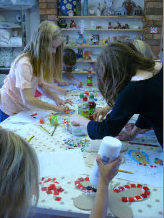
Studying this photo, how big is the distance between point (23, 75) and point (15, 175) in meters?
1.11

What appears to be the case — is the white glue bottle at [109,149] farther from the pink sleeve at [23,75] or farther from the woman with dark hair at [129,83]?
the pink sleeve at [23,75]

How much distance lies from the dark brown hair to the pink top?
0.73 meters

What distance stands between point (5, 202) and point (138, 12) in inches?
149

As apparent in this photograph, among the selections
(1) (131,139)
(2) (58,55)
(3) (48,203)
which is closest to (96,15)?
(2) (58,55)

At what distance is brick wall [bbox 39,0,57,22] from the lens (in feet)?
11.9

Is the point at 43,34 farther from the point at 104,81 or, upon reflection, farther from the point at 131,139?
the point at 131,139

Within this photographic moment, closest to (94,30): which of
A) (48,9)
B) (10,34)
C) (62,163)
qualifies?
(48,9)

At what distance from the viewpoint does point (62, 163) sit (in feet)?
3.59

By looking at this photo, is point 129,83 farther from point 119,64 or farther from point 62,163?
point 62,163

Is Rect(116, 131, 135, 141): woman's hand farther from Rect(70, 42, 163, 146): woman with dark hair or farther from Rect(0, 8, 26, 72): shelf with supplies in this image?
Rect(0, 8, 26, 72): shelf with supplies

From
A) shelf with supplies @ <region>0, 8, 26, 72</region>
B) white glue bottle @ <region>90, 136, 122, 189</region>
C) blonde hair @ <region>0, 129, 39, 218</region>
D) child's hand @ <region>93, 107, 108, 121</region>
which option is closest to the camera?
blonde hair @ <region>0, 129, 39, 218</region>

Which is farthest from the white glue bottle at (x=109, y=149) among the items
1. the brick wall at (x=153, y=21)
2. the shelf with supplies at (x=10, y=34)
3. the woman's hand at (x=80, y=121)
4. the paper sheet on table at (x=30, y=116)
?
the shelf with supplies at (x=10, y=34)

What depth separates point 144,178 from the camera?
99cm

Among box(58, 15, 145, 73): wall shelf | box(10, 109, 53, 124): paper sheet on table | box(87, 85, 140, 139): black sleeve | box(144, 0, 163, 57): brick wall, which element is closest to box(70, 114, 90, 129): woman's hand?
box(87, 85, 140, 139): black sleeve
